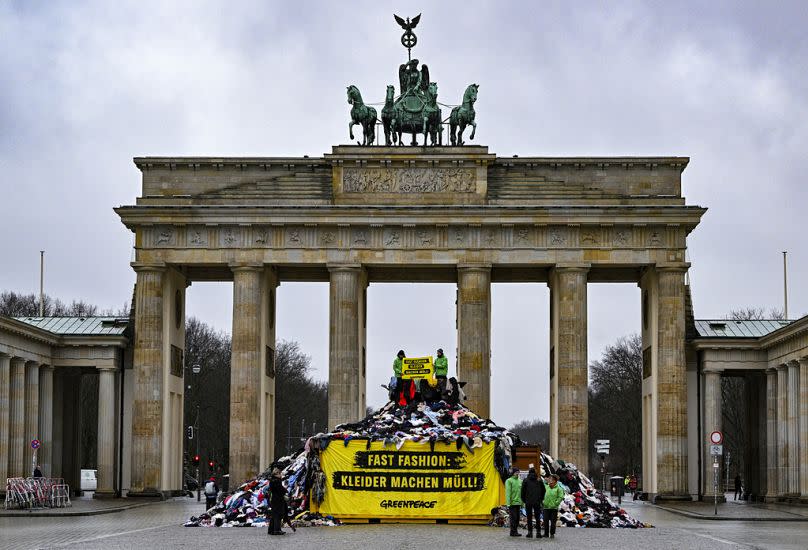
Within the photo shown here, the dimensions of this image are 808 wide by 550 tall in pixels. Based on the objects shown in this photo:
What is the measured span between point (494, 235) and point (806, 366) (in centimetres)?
1441

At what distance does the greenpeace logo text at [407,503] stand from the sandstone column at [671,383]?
86.7 feet

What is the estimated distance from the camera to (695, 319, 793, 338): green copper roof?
6862 centimetres

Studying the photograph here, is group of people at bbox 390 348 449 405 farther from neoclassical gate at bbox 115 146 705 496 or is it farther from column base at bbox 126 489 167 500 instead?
column base at bbox 126 489 167 500

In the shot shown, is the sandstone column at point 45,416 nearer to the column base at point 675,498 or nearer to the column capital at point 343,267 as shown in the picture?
the column capital at point 343,267

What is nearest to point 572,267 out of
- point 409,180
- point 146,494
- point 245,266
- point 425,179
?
point 425,179

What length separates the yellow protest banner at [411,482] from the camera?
132 ft

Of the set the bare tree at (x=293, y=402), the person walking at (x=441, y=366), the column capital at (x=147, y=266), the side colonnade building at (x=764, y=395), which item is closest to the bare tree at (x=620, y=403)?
the bare tree at (x=293, y=402)

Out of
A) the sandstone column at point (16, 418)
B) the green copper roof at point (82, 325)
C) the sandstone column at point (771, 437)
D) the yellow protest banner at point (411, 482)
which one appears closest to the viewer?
the yellow protest banner at point (411, 482)

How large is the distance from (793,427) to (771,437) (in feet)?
13.5

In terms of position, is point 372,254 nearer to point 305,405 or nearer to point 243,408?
point 243,408

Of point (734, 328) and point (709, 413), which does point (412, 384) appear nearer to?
point (709, 413)

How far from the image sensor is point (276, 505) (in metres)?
36.8

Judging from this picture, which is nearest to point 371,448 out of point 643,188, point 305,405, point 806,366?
point 806,366

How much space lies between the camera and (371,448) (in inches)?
1590
